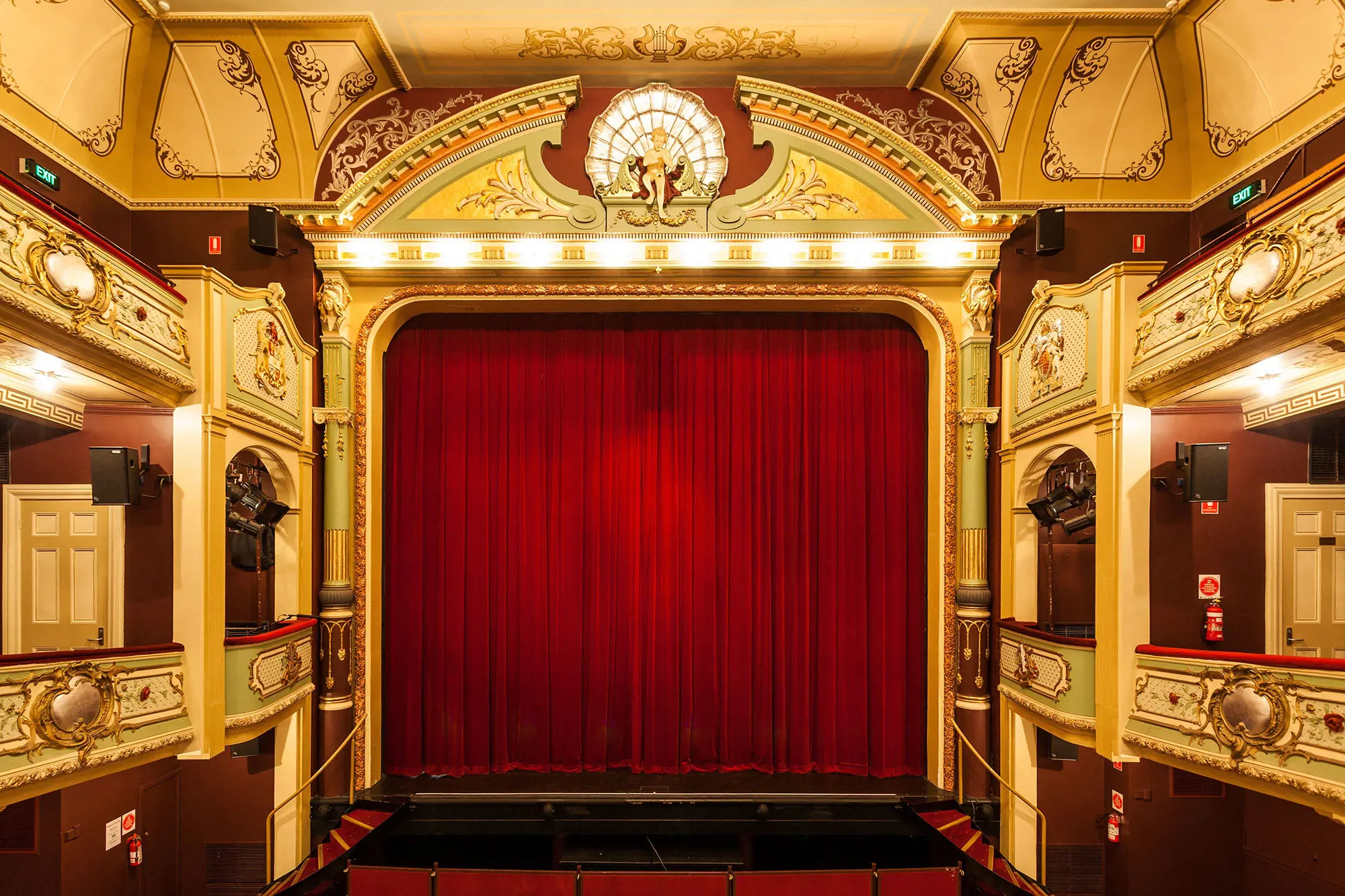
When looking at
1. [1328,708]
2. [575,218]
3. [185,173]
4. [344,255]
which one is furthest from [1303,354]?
[185,173]

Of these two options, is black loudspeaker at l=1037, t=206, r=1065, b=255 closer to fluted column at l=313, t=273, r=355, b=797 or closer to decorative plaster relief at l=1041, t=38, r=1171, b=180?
decorative plaster relief at l=1041, t=38, r=1171, b=180

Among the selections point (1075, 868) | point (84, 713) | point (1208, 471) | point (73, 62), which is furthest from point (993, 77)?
point (84, 713)

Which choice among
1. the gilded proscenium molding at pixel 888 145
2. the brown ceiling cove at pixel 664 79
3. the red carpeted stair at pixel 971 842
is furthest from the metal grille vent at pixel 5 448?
the red carpeted stair at pixel 971 842

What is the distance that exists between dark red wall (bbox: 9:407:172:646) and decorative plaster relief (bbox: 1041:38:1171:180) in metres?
7.29

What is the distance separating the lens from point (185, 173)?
218 inches

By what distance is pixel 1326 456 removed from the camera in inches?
192

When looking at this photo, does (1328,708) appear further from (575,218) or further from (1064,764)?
(575,218)

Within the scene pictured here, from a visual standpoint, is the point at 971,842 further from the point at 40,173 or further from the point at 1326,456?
the point at 40,173

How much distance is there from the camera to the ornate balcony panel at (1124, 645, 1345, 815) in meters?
3.28

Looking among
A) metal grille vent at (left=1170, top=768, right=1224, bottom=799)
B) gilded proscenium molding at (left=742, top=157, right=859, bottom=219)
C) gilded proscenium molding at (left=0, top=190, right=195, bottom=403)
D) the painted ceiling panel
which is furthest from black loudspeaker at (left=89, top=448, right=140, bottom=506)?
→ metal grille vent at (left=1170, top=768, right=1224, bottom=799)

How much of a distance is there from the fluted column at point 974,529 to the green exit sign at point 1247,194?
1.78 m

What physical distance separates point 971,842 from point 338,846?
4763 millimetres

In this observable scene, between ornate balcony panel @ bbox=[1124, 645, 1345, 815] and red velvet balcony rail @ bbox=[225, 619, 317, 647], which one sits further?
red velvet balcony rail @ bbox=[225, 619, 317, 647]

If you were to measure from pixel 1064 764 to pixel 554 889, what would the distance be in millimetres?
4086
